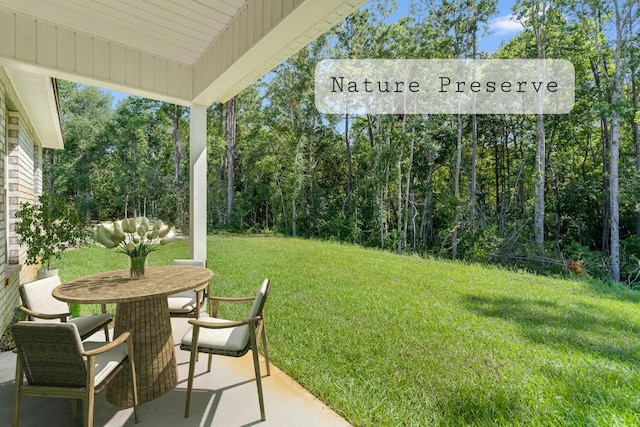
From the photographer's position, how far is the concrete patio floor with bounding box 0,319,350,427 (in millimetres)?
1696

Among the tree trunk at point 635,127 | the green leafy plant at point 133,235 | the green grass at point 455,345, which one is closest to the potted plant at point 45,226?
the green grass at point 455,345

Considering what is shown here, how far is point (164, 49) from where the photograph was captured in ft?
9.21

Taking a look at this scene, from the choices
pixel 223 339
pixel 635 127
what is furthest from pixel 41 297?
pixel 635 127

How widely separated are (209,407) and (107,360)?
603mm

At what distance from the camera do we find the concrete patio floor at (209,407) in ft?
5.57

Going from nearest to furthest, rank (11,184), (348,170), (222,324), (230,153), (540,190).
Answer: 1. (222,324)
2. (11,184)
3. (540,190)
4. (348,170)
5. (230,153)

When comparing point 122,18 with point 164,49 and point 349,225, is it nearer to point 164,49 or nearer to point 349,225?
point 164,49

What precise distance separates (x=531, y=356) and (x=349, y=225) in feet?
27.5

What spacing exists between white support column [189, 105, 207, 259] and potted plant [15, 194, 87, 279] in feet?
7.17

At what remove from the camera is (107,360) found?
5.20 ft

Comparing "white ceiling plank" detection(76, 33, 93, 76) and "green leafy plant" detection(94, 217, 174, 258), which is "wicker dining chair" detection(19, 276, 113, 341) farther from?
"white ceiling plank" detection(76, 33, 93, 76)

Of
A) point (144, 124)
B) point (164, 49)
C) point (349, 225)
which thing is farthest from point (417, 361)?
point (144, 124)

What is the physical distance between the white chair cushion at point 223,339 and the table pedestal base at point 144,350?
0.21 metres

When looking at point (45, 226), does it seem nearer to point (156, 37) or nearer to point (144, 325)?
point (156, 37)
